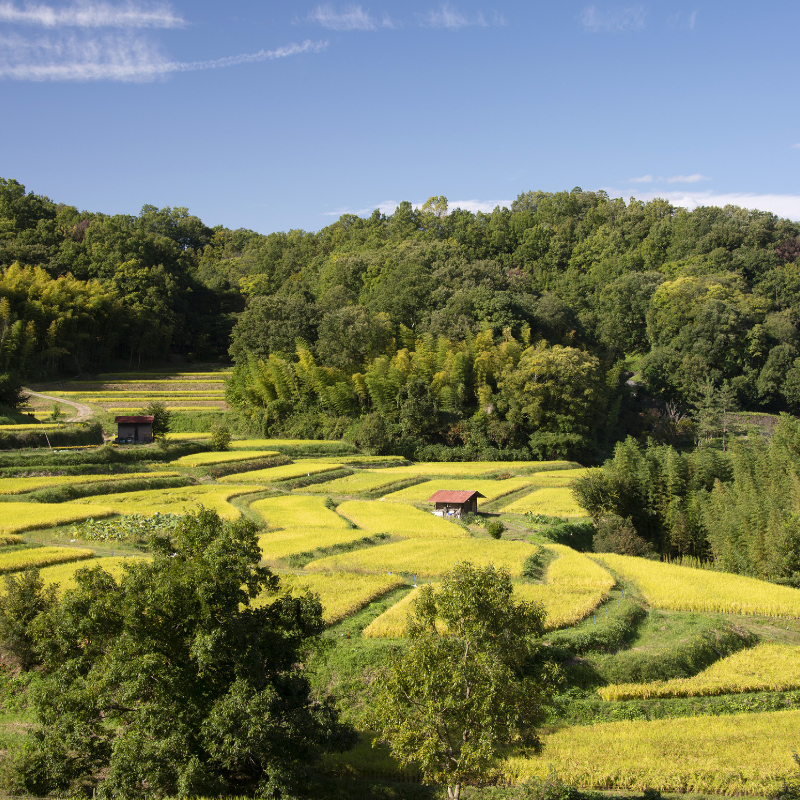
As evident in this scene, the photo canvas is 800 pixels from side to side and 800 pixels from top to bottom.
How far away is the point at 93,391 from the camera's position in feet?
201

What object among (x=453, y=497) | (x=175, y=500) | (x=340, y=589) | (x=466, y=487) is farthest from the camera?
(x=466, y=487)

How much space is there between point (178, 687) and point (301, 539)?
16.0 m

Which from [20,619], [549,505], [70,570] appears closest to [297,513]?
[70,570]

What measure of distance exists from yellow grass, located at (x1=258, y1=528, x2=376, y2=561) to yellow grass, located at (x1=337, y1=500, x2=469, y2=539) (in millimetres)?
1812

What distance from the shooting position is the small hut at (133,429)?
47.2 meters

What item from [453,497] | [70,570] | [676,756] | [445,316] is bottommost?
[676,756]

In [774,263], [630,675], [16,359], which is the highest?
[774,263]

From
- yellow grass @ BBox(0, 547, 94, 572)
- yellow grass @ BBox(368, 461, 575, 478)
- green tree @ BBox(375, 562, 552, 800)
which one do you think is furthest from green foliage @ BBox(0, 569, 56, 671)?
yellow grass @ BBox(368, 461, 575, 478)

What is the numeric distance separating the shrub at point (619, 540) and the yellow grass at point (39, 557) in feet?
74.5

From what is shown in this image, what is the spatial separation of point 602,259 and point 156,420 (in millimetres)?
68374

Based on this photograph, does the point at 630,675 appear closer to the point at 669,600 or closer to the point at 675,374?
the point at 669,600

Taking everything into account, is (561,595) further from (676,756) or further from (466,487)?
(466,487)

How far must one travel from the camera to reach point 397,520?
3278 centimetres

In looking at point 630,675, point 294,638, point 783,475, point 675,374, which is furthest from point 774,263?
point 294,638
